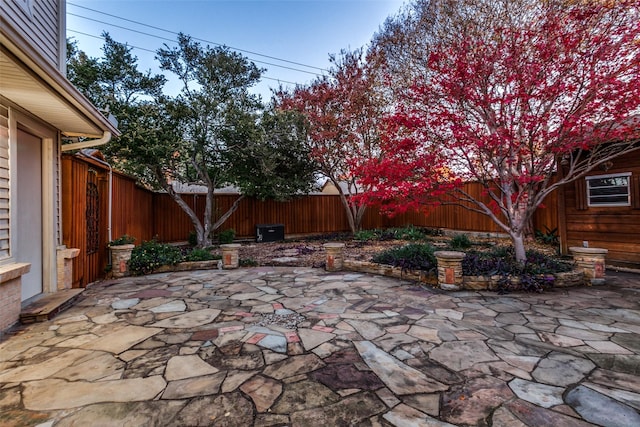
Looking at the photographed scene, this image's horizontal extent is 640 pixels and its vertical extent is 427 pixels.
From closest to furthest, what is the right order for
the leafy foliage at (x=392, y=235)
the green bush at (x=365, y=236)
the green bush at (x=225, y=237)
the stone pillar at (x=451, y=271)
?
the stone pillar at (x=451, y=271) → the green bush at (x=225, y=237) → the leafy foliage at (x=392, y=235) → the green bush at (x=365, y=236)

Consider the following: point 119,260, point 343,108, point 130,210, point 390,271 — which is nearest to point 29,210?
point 119,260

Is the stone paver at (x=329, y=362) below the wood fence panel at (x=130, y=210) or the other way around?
below

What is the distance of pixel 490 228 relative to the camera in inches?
371

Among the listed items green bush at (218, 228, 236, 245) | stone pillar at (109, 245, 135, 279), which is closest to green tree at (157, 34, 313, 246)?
green bush at (218, 228, 236, 245)

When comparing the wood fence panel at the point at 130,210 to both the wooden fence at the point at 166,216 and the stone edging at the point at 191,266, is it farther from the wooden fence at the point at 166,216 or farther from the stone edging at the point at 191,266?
the stone edging at the point at 191,266

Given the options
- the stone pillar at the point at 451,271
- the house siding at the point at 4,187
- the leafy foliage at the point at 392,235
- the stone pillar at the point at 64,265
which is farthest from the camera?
the leafy foliage at the point at 392,235

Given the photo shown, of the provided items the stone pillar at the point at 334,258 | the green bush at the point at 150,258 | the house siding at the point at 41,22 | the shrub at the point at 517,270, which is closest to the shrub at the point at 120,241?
the green bush at the point at 150,258

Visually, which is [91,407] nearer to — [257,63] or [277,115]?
[277,115]

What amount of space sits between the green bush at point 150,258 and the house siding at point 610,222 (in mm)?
8442

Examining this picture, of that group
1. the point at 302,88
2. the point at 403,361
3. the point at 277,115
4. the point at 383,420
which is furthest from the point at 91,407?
the point at 302,88

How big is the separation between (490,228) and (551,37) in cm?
636

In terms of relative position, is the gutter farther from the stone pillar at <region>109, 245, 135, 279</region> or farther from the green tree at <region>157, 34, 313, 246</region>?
the green tree at <region>157, 34, 313, 246</region>

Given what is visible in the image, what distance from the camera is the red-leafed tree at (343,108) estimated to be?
940cm

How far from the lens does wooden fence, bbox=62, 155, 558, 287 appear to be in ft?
14.0
